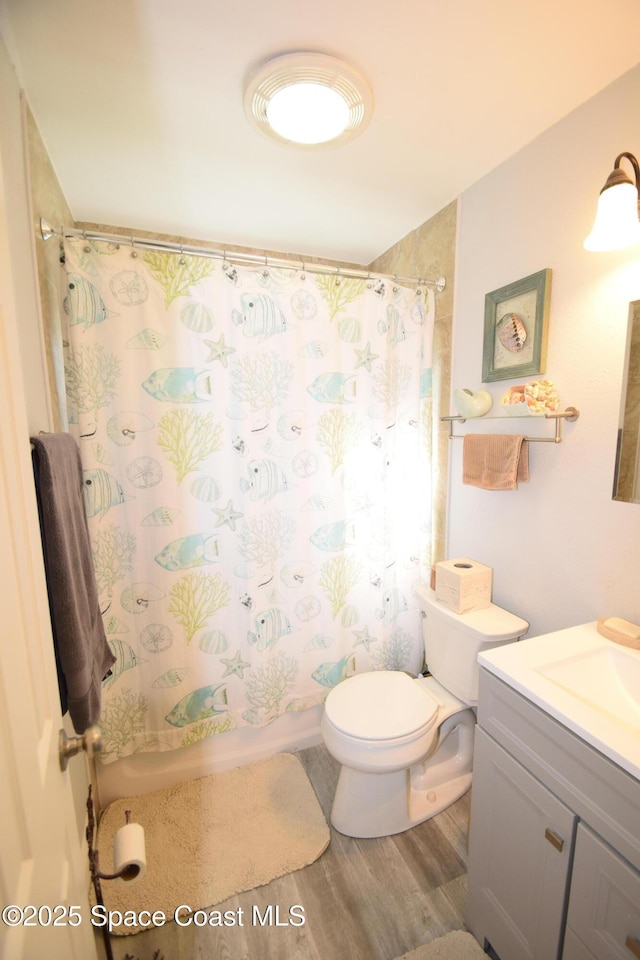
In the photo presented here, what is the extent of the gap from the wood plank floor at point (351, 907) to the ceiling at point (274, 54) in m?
2.37

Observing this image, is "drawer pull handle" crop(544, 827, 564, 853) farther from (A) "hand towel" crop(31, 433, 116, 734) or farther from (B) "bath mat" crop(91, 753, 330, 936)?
(A) "hand towel" crop(31, 433, 116, 734)

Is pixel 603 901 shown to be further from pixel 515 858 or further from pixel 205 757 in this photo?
pixel 205 757

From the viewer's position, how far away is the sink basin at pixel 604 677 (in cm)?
101

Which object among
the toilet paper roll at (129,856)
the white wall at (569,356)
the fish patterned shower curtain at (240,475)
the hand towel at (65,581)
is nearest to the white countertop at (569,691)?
the white wall at (569,356)

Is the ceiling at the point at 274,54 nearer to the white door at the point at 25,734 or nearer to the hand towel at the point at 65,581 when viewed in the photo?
the white door at the point at 25,734

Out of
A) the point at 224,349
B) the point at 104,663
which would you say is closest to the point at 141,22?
the point at 224,349

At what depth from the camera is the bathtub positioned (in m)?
1.62

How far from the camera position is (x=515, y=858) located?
991mm

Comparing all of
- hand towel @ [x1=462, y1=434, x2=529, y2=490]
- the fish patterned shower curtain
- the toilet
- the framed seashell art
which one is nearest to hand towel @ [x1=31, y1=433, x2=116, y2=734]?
the fish patterned shower curtain

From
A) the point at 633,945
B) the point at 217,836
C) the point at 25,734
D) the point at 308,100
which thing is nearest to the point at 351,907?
the point at 217,836

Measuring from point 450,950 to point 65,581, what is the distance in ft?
4.93

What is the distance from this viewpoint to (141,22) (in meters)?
0.92

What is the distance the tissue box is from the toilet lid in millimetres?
375

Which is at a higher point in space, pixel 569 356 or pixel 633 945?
pixel 569 356
